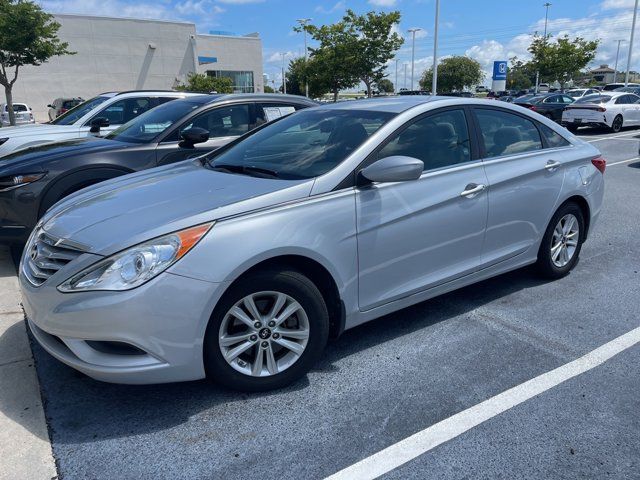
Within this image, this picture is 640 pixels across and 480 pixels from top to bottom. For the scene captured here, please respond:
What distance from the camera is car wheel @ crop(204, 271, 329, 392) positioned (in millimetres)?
2814

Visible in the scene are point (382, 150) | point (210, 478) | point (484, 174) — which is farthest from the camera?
point (484, 174)

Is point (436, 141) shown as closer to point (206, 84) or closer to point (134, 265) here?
point (134, 265)

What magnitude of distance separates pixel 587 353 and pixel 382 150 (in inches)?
74.3

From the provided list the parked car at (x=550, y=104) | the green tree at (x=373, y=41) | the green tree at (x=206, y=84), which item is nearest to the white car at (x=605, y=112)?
the parked car at (x=550, y=104)

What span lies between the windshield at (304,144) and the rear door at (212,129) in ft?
5.67

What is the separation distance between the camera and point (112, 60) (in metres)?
42.9

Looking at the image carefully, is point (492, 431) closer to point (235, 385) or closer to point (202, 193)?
point (235, 385)

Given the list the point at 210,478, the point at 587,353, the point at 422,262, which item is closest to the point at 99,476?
the point at 210,478

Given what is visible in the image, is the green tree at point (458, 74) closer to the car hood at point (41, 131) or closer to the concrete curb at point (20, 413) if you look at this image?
the car hood at point (41, 131)

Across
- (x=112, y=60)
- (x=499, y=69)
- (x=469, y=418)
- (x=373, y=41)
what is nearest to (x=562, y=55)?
(x=499, y=69)

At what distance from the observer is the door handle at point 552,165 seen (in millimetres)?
4398

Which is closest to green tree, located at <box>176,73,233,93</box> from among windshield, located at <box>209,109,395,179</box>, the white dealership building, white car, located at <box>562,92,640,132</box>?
the white dealership building

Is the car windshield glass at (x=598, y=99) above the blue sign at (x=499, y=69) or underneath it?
underneath

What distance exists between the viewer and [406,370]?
332cm
